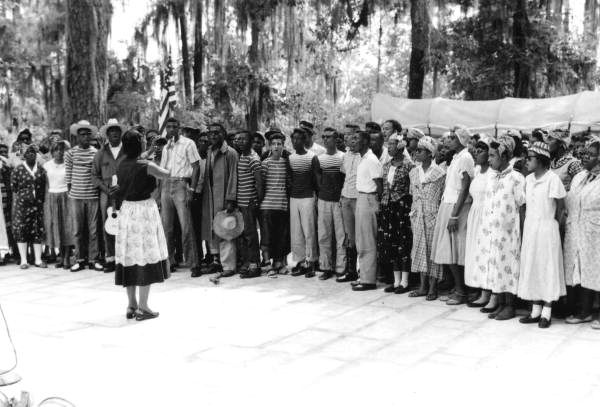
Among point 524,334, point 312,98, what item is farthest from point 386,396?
point 312,98

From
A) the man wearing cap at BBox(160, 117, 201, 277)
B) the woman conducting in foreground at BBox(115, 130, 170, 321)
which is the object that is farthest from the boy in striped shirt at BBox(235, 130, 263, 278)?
the woman conducting in foreground at BBox(115, 130, 170, 321)

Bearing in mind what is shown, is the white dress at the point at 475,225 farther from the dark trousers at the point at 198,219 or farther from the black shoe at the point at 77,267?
the black shoe at the point at 77,267

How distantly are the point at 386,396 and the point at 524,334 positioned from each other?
209cm

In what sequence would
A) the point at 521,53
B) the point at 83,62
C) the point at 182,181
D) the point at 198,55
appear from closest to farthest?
the point at 182,181 → the point at 83,62 → the point at 521,53 → the point at 198,55

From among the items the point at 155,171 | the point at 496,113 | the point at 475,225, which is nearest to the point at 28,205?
the point at 155,171

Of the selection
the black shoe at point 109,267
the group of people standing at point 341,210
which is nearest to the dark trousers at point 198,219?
the group of people standing at point 341,210

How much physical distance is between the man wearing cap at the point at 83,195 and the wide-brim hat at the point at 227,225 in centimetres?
179

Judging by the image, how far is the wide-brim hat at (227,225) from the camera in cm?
874

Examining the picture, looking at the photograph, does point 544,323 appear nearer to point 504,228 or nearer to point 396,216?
point 504,228

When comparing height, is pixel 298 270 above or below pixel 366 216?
below

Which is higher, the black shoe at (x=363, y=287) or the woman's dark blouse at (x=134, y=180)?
the woman's dark blouse at (x=134, y=180)

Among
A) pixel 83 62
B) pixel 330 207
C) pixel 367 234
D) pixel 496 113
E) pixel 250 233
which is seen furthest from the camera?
pixel 496 113

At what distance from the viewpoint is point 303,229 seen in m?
8.80

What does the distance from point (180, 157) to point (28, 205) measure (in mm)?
2471
